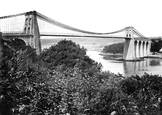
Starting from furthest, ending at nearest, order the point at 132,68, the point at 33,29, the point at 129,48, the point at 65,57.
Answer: the point at 129,48
the point at 132,68
the point at 33,29
the point at 65,57

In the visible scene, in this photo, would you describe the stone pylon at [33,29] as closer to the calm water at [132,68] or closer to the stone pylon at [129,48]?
the calm water at [132,68]

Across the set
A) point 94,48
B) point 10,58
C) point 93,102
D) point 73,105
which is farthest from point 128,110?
point 94,48

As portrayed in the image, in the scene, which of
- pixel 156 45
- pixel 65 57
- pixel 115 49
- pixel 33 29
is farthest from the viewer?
pixel 115 49

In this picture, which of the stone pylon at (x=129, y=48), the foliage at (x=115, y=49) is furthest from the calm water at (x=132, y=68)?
the foliage at (x=115, y=49)

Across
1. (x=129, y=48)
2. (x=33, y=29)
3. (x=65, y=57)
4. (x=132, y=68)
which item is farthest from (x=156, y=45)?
(x=65, y=57)

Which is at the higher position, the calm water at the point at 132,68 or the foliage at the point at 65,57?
the foliage at the point at 65,57

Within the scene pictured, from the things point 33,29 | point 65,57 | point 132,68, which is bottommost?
point 132,68

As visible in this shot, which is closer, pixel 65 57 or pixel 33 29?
pixel 65 57

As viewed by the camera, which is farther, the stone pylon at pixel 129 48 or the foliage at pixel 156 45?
the foliage at pixel 156 45

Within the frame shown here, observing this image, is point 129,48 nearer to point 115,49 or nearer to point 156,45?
point 156,45

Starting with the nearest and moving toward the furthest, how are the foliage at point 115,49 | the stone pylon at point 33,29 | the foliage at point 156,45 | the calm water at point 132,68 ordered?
the stone pylon at point 33,29 → the calm water at point 132,68 → the foliage at point 156,45 → the foliage at point 115,49

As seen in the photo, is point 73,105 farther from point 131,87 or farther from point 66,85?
point 131,87
